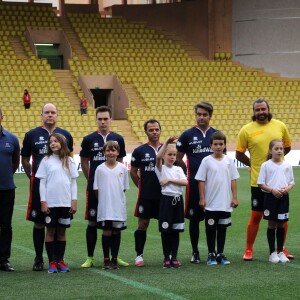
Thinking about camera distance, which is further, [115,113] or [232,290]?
[115,113]

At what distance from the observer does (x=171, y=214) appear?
938 centimetres

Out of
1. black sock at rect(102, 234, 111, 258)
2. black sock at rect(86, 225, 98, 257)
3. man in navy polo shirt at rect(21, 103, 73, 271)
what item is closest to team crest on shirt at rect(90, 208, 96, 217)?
black sock at rect(86, 225, 98, 257)

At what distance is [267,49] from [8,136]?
3147 cm

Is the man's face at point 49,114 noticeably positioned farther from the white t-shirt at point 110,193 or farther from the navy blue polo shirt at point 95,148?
the white t-shirt at point 110,193

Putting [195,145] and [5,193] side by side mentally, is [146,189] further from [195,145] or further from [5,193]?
[5,193]

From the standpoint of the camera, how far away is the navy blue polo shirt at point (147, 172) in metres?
9.59

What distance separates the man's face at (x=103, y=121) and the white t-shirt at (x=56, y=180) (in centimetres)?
67

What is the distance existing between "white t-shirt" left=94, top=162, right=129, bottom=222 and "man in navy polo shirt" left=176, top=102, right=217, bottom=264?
83 cm

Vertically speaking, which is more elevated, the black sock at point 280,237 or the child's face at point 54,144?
the child's face at point 54,144

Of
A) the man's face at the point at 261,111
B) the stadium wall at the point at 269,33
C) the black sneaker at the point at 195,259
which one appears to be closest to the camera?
the black sneaker at the point at 195,259

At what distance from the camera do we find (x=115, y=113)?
37.0 m

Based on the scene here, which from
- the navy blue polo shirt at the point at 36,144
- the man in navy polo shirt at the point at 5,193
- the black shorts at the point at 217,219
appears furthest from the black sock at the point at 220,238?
the man in navy polo shirt at the point at 5,193

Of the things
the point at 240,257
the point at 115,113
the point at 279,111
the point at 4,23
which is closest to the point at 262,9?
the point at 279,111

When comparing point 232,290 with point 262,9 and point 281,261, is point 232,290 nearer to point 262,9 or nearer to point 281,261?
point 281,261
